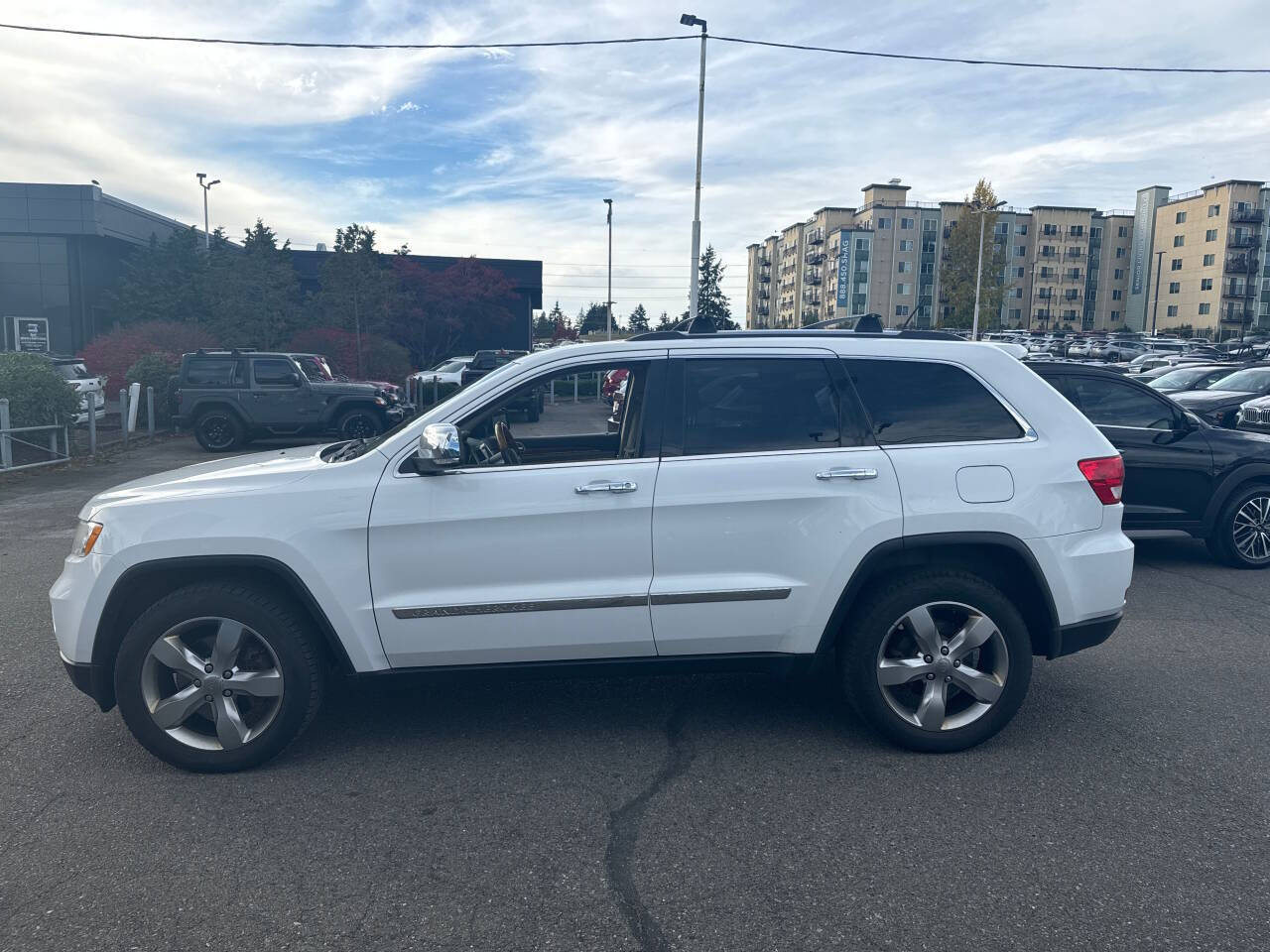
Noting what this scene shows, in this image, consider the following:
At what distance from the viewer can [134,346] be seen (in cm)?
2570

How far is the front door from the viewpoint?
13.6 ft

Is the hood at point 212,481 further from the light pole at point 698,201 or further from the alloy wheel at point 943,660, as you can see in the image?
the light pole at point 698,201

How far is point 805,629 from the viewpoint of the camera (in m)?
4.29

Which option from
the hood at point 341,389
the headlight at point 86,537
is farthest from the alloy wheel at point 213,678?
the hood at point 341,389

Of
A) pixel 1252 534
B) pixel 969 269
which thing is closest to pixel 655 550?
pixel 1252 534

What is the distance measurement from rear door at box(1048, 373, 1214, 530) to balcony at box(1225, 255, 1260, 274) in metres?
103

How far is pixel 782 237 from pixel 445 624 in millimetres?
135468

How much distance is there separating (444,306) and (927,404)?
37.4 m

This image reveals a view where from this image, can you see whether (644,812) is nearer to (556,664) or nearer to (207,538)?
(556,664)

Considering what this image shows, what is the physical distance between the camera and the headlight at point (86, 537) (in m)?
4.19

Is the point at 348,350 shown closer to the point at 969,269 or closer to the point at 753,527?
the point at 753,527

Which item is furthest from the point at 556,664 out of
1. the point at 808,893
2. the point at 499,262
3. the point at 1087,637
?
the point at 499,262

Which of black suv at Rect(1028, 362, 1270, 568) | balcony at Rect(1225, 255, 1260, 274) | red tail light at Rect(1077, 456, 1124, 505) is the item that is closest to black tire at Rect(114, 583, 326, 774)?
red tail light at Rect(1077, 456, 1124, 505)

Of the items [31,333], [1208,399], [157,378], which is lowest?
[157,378]
